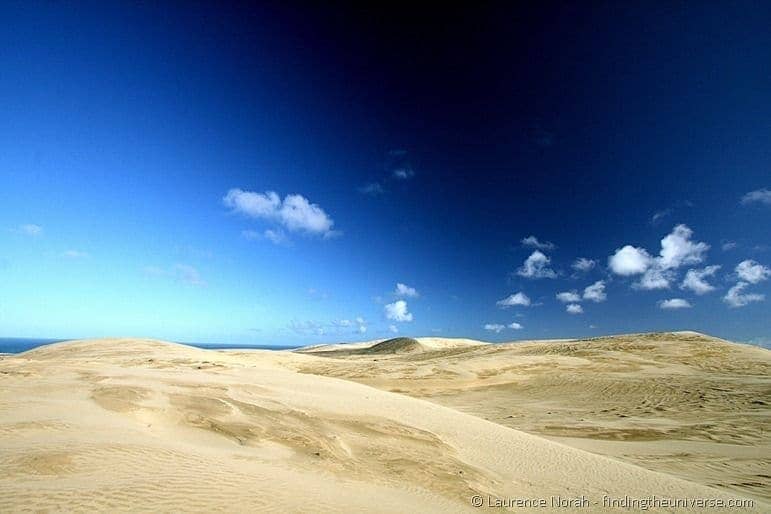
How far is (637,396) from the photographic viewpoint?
19.1 metres

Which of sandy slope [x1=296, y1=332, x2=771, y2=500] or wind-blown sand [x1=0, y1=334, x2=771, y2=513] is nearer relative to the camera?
wind-blown sand [x1=0, y1=334, x2=771, y2=513]

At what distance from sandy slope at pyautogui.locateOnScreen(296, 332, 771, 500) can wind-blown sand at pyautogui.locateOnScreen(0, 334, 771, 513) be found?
0.35ft

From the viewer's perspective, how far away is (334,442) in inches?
372

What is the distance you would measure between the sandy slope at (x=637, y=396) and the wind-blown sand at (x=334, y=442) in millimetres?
108

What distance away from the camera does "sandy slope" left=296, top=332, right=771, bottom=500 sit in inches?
436

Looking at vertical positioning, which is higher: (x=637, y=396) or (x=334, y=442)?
(x=637, y=396)

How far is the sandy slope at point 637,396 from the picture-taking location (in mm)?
11086

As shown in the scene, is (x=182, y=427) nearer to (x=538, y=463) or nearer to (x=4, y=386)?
(x=4, y=386)

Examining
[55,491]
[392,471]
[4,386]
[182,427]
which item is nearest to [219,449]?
[182,427]

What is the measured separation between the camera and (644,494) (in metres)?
7.68

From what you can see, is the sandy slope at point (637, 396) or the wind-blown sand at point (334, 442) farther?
the sandy slope at point (637, 396)

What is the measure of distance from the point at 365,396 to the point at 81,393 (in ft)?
29.6

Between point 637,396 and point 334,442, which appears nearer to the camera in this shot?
point 334,442

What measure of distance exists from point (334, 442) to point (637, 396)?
16638mm
